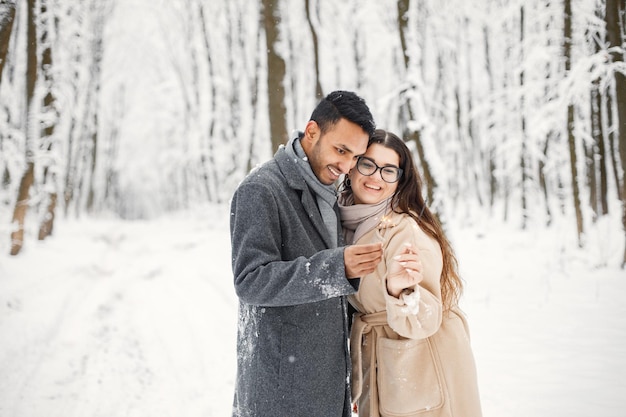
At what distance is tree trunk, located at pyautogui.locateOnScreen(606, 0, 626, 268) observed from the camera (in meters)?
7.37

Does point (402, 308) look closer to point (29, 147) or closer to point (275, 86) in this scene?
point (275, 86)

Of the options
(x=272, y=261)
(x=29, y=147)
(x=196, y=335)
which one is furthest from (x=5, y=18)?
(x=29, y=147)

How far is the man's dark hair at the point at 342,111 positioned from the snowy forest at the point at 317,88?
5.50 meters

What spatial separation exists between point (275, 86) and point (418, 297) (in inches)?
279

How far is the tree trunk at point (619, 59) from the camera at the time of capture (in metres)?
7.37

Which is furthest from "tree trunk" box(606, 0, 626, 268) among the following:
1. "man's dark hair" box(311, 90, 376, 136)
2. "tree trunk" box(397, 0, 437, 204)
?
"man's dark hair" box(311, 90, 376, 136)

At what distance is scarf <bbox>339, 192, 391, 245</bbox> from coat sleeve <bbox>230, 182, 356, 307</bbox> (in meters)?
0.54

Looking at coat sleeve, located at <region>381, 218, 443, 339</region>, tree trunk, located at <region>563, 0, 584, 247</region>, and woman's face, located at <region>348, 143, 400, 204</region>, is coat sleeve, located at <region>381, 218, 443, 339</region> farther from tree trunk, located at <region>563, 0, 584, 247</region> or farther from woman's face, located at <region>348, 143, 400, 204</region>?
tree trunk, located at <region>563, 0, 584, 247</region>

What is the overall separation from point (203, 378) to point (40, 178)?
12825mm

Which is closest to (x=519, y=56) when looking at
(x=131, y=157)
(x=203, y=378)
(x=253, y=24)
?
(x=253, y=24)

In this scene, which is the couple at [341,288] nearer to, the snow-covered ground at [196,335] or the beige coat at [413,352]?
the beige coat at [413,352]

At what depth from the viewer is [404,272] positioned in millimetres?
1874

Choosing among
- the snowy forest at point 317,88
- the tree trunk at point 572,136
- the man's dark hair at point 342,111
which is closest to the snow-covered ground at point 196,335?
the tree trunk at point 572,136

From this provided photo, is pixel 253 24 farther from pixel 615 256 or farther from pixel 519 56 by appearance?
pixel 615 256
